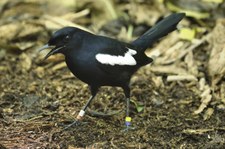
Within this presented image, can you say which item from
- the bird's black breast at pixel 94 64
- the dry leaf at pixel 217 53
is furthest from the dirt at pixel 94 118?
the bird's black breast at pixel 94 64

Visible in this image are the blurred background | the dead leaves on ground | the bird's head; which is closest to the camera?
the bird's head

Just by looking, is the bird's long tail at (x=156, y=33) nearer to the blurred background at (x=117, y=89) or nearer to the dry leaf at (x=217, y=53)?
the blurred background at (x=117, y=89)

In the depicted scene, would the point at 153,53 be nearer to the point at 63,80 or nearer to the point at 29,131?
the point at 63,80

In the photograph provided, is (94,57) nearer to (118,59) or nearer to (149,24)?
(118,59)

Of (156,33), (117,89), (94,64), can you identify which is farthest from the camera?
(117,89)

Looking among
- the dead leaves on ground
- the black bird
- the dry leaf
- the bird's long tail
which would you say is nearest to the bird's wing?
the black bird

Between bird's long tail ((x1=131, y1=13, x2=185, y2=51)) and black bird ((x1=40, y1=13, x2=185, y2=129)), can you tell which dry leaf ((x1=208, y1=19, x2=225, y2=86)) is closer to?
bird's long tail ((x1=131, y1=13, x2=185, y2=51))

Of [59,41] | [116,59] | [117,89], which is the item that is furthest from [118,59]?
[117,89]
